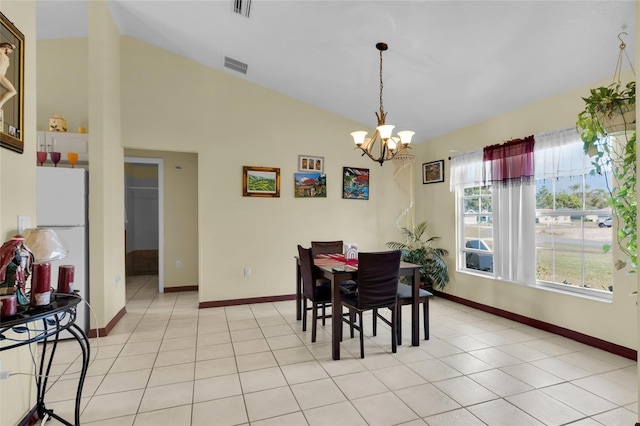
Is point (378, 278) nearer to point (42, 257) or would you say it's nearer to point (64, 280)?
point (64, 280)

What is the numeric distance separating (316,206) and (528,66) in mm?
3177

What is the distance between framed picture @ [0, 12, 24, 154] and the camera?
168 centimetres

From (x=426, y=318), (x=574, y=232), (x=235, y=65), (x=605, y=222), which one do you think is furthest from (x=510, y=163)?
(x=235, y=65)

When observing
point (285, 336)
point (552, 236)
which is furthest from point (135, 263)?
point (552, 236)

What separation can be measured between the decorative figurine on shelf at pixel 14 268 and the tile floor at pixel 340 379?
1.00 m

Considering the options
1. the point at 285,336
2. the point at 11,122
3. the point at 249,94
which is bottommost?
the point at 285,336

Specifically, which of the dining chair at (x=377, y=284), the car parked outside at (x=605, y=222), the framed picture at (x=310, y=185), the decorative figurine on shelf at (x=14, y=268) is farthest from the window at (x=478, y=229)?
the decorative figurine on shelf at (x=14, y=268)

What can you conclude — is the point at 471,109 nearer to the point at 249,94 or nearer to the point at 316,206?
the point at 316,206

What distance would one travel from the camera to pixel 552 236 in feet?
11.6

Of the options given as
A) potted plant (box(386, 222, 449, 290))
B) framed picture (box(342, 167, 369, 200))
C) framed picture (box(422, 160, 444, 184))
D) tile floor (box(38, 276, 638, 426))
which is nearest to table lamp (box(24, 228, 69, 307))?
tile floor (box(38, 276, 638, 426))

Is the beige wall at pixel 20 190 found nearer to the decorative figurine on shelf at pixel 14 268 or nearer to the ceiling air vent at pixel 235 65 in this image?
the decorative figurine on shelf at pixel 14 268

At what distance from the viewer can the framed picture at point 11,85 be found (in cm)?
168

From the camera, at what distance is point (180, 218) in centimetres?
554

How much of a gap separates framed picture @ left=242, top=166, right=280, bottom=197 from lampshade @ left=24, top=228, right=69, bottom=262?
2.90 meters
